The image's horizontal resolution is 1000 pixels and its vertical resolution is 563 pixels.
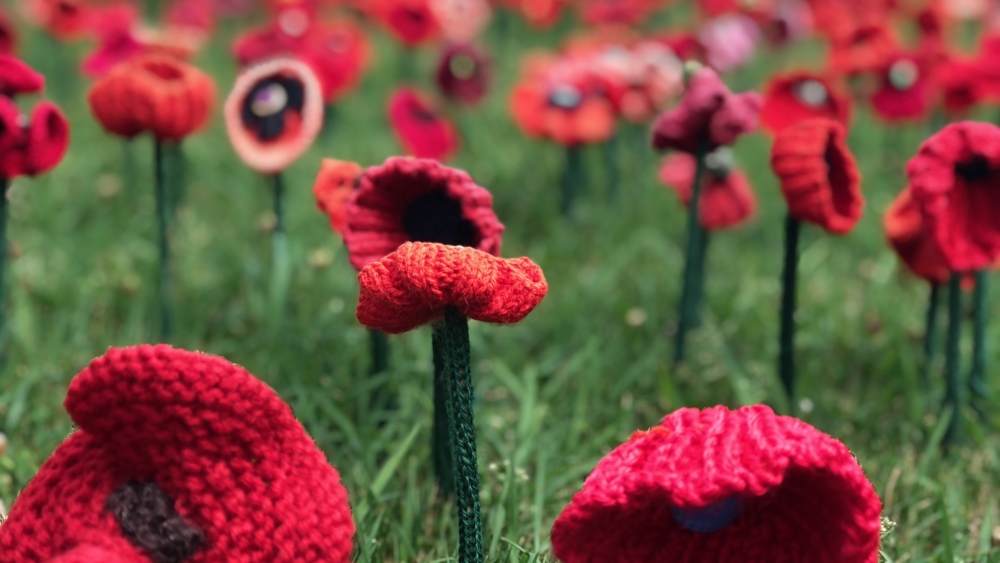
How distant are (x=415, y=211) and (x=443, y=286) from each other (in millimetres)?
308

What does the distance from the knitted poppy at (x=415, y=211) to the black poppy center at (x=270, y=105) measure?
1.70 ft

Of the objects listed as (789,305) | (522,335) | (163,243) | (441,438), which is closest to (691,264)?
(789,305)

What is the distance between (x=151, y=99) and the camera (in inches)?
70.5

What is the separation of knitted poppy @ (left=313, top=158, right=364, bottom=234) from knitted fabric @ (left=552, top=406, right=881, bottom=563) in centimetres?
64

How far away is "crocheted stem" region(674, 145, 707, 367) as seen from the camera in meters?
1.91

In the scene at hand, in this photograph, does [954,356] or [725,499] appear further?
[954,356]

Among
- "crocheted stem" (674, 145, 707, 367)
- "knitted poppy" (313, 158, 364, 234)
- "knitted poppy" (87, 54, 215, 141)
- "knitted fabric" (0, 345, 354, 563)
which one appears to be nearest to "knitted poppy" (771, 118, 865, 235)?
"crocheted stem" (674, 145, 707, 367)

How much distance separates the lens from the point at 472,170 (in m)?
3.27

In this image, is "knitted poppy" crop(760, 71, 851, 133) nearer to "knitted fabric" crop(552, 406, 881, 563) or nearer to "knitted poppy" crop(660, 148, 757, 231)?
"knitted poppy" crop(660, 148, 757, 231)

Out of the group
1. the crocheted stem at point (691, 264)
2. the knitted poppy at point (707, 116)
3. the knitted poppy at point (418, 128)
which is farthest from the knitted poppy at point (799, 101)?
the knitted poppy at point (418, 128)

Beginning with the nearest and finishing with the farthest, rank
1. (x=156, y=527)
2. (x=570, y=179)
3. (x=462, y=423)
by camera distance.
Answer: (x=156, y=527) → (x=462, y=423) → (x=570, y=179)

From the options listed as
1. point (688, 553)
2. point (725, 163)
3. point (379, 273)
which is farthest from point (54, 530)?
point (725, 163)

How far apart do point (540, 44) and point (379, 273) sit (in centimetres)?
399

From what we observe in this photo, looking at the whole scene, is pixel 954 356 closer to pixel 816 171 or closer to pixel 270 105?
pixel 816 171
